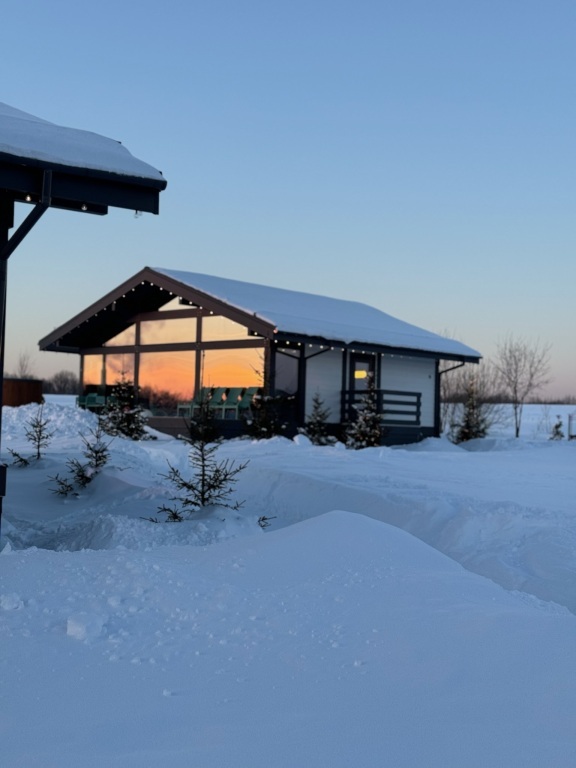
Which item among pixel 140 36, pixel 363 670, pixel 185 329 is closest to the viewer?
pixel 363 670

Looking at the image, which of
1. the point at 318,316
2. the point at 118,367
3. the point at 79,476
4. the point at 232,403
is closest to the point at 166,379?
the point at 118,367

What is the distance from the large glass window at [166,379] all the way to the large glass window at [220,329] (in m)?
0.77

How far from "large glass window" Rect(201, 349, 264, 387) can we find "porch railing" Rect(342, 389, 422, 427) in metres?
2.58

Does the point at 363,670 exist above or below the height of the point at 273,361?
below

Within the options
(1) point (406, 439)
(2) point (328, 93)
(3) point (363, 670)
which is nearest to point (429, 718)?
(3) point (363, 670)

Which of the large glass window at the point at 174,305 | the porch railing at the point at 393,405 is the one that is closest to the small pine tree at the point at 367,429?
the porch railing at the point at 393,405

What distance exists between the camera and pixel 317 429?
63.2ft

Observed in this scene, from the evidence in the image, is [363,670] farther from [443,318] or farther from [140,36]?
[443,318]

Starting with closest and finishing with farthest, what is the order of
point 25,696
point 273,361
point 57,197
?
1. point 25,696
2. point 57,197
3. point 273,361

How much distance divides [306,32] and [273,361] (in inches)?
291

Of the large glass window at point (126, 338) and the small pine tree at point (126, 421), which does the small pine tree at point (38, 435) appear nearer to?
the small pine tree at point (126, 421)

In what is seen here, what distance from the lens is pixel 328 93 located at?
55.4 ft

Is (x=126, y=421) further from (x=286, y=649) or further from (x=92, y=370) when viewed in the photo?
(x=286, y=649)

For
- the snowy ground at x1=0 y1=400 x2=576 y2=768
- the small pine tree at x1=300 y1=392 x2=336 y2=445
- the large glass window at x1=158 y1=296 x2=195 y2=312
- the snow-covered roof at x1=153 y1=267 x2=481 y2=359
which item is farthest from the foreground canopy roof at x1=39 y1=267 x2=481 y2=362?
the snowy ground at x1=0 y1=400 x2=576 y2=768
